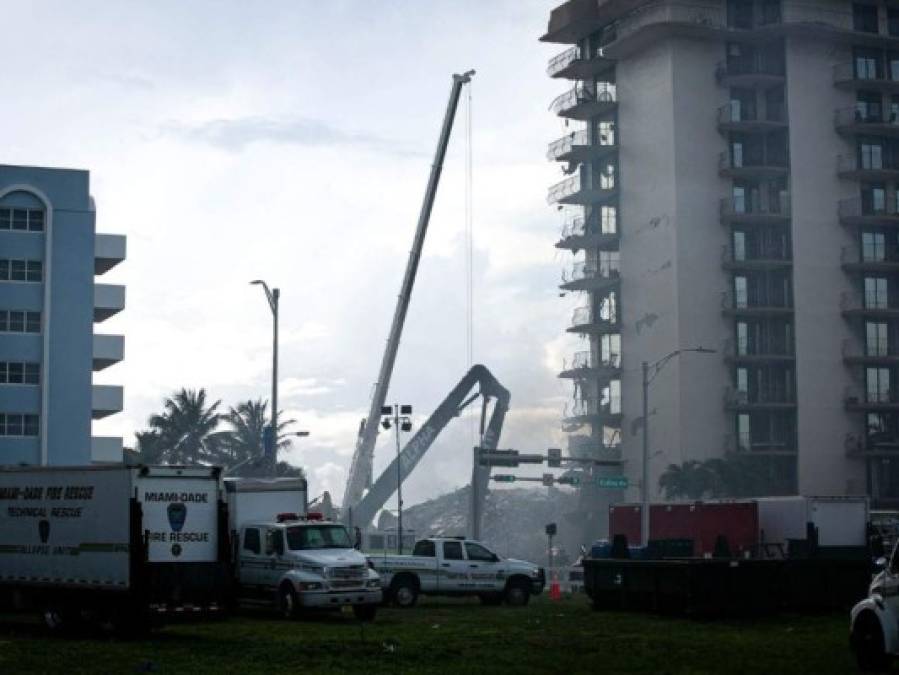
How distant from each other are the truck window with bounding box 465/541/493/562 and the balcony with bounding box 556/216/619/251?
2971 inches

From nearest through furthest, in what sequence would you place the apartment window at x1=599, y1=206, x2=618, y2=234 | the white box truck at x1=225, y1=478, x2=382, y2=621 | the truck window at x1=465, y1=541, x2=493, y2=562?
the white box truck at x1=225, y1=478, x2=382, y2=621 < the truck window at x1=465, y1=541, x2=493, y2=562 < the apartment window at x1=599, y1=206, x2=618, y2=234

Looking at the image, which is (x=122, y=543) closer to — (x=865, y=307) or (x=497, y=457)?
(x=497, y=457)

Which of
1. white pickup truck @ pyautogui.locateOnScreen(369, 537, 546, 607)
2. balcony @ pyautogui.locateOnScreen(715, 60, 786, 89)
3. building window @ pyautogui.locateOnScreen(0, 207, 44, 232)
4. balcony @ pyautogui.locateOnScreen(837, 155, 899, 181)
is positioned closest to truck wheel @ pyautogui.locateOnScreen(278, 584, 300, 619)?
white pickup truck @ pyautogui.locateOnScreen(369, 537, 546, 607)

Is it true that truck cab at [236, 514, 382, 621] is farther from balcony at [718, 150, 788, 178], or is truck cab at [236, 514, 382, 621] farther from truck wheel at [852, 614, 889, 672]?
balcony at [718, 150, 788, 178]

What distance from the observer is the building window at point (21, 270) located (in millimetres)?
79312

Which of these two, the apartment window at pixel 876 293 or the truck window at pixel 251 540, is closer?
the truck window at pixel 251 540

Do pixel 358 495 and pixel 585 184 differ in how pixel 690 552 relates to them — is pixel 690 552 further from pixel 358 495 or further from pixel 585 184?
pixel 585 184

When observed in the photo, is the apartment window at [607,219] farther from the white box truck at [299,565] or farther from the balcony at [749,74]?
the white box truck at [299,565]

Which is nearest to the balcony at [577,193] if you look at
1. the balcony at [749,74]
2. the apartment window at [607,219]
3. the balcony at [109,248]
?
the apartment window at [607,219]

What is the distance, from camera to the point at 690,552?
5300cm

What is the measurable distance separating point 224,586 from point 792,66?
302ft

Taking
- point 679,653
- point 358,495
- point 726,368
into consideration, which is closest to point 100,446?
point 358,495

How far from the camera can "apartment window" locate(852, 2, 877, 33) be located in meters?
116

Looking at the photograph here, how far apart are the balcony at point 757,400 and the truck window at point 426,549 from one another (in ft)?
227
